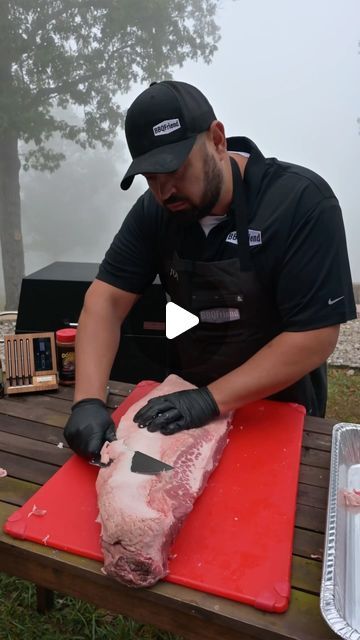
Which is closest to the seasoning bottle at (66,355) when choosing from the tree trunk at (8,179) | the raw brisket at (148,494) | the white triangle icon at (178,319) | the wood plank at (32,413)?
the wood plank at (32,413)

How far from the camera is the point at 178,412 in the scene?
66.2 inches

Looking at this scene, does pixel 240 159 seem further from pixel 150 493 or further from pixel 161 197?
pixel 150 493

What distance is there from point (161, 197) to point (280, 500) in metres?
1.09

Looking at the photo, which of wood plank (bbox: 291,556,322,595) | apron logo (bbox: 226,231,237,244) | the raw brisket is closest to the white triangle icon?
apron logo (bbox: 226,231,237,244)

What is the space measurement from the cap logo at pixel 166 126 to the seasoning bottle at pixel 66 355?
100 centimetres

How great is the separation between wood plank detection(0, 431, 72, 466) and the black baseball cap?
1.00 m

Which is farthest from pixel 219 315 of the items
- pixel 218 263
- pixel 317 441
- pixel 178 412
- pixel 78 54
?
pixel 78 54

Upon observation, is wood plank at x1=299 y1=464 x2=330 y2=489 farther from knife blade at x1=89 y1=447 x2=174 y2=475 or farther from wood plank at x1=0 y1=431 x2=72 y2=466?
wood plank at x1=0 y1=431 x2=72 y2=466

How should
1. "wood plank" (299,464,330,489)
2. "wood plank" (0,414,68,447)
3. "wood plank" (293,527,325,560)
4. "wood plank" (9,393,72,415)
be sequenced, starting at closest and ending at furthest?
"wood plank" (293,527,325,560), "wood plank" (299,464,330,489), "wood plank" (0,414,68,447), "wood plank" (9,393,72,415)

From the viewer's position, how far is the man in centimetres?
166

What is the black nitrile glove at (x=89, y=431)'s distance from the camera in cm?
161

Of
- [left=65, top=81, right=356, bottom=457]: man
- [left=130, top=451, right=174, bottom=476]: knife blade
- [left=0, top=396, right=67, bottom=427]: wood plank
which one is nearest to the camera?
[left=130, top=451, right=174, bottom=476]: knife blade

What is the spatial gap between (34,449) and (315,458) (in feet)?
3.25

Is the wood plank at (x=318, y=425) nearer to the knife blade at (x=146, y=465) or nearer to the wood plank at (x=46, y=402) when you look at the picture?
the knife blade at (x=146, y=465)
